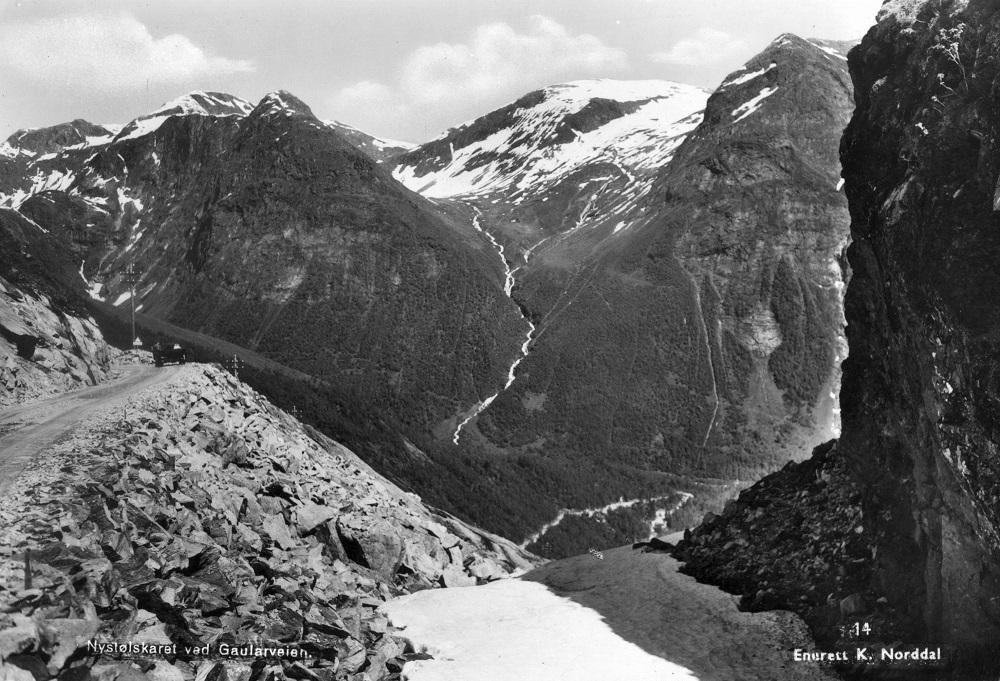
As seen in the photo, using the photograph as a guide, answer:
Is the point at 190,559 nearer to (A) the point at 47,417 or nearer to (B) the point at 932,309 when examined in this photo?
(A) the point at 47,417

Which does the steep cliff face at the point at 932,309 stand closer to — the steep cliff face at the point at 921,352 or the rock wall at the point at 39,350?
the steep cliff face at the point at 921,352

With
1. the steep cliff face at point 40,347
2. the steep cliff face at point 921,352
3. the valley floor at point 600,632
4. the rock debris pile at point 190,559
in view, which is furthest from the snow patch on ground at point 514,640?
the steep cliff face at point 40,347

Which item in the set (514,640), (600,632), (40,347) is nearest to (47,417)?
(40,347)

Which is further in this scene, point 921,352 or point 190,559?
point 921,352

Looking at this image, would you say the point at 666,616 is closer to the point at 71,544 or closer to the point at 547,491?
the point at 71,544

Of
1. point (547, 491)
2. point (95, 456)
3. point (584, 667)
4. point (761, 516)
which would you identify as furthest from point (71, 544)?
point (547, 491)

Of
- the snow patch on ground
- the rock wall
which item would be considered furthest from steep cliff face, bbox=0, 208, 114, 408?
the snow patch on ground

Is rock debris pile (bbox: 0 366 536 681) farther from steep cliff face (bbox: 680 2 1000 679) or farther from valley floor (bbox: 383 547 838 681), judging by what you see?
steep cliff face (bbox: 680 2 1000 679)
